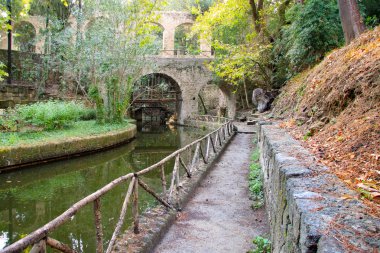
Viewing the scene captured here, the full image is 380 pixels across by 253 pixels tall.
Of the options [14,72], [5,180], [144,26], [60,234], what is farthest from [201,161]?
[14,72]

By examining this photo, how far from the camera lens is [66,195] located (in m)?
7.39

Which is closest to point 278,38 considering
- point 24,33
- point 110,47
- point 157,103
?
point 110,47

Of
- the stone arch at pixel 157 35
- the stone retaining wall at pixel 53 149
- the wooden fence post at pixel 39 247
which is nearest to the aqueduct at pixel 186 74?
the stone arch at pixel 157 35

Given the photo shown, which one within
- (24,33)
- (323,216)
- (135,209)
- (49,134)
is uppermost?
(24,33)

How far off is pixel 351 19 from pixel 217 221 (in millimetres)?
5789

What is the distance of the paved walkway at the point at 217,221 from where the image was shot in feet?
13.3

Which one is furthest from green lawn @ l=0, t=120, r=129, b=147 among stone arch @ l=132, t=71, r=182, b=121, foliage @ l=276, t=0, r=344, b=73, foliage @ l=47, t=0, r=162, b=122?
stone arch @ l=132, t=71, r=182, b=121

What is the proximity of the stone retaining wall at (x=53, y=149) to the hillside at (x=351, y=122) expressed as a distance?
7.86 metres

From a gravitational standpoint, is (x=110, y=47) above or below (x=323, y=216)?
above

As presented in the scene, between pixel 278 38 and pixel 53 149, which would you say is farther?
pixel 278 38

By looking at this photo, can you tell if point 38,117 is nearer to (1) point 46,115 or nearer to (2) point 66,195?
(1) point 46,115

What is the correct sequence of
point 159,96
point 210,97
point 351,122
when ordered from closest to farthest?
point 351,122 < point 159,96 < point 210,97

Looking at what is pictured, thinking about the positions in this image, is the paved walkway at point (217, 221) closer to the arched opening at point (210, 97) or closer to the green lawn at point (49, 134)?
the green lawn at point (49, 134)

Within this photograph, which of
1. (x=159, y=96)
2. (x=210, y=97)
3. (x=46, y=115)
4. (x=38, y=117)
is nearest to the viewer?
(x=38, y=117)
